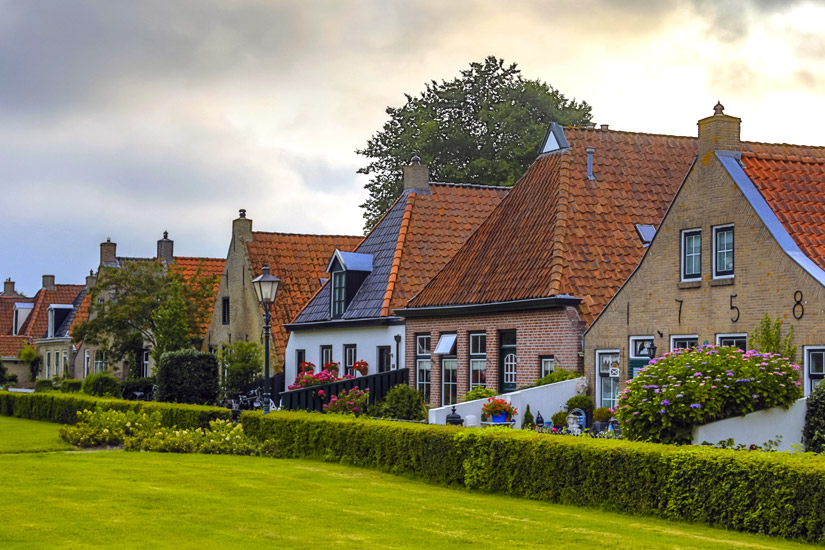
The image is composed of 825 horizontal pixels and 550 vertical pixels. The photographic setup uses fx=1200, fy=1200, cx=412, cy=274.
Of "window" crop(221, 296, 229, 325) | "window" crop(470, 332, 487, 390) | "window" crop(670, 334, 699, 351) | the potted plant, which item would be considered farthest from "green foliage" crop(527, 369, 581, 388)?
"window" crop(221, 296, 229, 325)

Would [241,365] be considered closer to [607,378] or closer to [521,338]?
[521,338]

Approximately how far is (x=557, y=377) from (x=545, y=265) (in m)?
3.29

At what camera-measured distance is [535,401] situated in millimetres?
27797

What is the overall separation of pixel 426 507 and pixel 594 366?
1221 centimetres

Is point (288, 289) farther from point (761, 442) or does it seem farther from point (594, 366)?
point (761, 442)

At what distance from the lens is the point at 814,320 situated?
22547 mm

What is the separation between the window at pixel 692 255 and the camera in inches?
1011

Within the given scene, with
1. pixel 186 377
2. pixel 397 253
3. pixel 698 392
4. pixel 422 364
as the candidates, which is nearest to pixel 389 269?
pixel 397 253

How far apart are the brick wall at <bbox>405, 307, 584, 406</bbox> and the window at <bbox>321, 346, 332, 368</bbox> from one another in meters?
7.02

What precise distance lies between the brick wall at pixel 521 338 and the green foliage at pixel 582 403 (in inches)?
48.4

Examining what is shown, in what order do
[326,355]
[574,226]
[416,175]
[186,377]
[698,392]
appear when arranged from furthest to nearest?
1. [326,355]
2. [416,175]
3. [186,377]
4. [574,226]
5. [698,392]

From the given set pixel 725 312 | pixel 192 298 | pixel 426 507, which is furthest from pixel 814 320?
pixel 192 298

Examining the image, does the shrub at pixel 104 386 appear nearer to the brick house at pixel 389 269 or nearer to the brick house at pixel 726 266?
the brick house at pixel 389 269

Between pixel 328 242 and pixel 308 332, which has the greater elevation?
pixel 328 242
